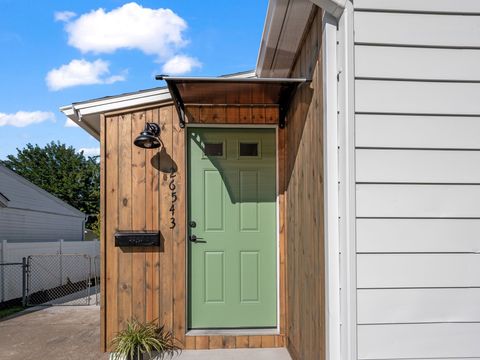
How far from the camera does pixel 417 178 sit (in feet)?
5.99

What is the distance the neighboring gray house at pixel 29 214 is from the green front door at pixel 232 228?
20.3ft

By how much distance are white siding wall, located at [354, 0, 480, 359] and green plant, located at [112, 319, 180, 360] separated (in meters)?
2.05

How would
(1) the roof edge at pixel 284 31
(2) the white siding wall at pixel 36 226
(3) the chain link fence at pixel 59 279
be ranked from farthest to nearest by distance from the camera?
(2) the white siding wall at pixel 36 226, (3) the chain link fence at pixel 59 279, (1) the roof edge at pixel 284 31

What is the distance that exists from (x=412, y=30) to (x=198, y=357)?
2902 mm

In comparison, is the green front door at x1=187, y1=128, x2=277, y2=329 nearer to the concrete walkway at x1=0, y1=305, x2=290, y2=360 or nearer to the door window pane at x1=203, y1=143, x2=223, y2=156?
the door window pane at x1=203, y1=143, x2=223, y2=156

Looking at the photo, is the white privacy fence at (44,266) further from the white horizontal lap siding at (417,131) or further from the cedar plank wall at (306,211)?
the white horizontal lap siding at (417,131)

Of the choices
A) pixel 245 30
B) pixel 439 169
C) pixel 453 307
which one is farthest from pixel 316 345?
pixel 245 30

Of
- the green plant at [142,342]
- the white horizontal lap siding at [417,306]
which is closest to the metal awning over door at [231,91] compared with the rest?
the white horizontal lap siding at [417,306]

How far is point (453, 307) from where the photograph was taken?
181 centimetres

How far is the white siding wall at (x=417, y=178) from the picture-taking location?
1.79 meters

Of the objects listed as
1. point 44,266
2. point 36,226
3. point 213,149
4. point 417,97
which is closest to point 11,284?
point 44,266

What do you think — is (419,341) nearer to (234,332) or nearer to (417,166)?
(417,166)

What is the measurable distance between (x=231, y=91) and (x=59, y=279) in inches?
321

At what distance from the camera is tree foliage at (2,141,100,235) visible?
86.8 ft
